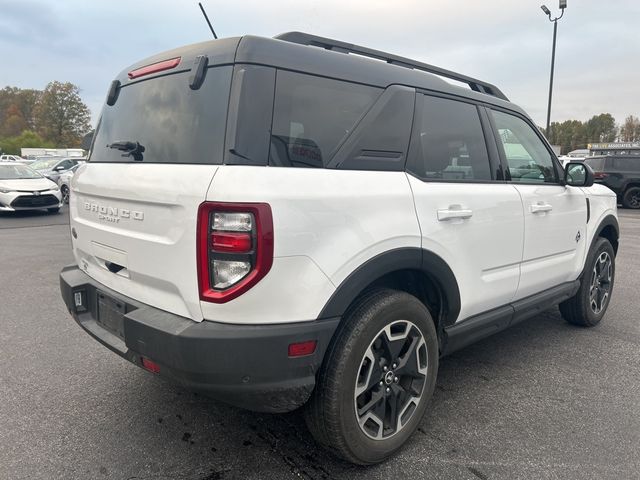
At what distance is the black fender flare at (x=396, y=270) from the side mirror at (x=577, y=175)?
1762mm

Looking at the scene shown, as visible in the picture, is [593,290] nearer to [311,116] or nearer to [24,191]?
[311,116]

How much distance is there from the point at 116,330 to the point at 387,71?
1920 mm

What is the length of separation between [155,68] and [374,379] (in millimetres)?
1932

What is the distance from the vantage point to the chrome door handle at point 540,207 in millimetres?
3224

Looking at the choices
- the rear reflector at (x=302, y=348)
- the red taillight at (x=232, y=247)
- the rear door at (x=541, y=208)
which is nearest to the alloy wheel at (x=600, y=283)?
the rear door at (x=541, y=208)

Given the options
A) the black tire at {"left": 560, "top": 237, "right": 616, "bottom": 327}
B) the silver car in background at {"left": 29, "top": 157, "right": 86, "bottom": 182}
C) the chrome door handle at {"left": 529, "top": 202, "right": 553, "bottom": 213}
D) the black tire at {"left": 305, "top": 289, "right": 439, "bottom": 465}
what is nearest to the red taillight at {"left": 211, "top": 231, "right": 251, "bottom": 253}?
the black tire at {"left": 305, "top": 289, "right": 439, "bottom": 465}

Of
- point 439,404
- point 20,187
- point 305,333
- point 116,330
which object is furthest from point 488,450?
point 20,187

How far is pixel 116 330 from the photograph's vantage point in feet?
7.79

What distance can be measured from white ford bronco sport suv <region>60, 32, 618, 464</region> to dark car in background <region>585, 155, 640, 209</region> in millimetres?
15662

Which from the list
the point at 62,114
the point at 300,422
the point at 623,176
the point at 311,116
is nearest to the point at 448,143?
the point at 311,116

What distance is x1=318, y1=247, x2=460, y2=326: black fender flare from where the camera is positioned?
2045 millimetres

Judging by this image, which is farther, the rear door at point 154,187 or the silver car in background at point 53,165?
the silver car in background at point 53,165

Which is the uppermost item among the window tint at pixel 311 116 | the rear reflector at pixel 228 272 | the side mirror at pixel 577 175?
the window tint at pixel 311 116

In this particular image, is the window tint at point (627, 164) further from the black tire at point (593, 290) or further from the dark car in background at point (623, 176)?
the black tire at point (593, 290)
